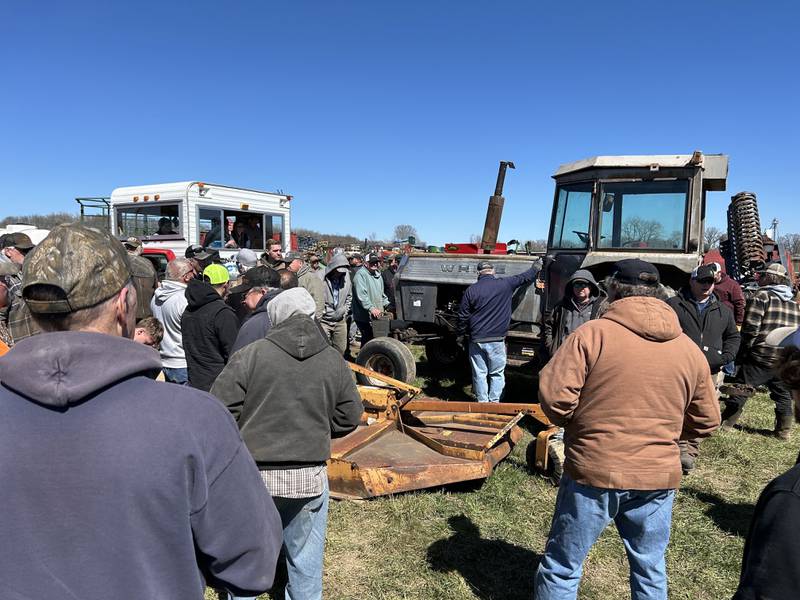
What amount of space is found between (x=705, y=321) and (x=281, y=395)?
3.74m

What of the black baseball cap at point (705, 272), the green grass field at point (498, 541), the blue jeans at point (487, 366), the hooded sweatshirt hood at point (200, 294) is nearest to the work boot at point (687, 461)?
the green grass field at point (498, 541)

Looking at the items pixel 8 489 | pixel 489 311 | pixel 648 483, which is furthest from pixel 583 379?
pixel 489 311

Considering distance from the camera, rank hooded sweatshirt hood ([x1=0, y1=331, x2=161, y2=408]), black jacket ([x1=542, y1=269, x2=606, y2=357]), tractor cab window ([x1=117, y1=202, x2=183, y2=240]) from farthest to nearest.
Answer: tractor cab window ([x1=117, y1=202, x2=183, y2=240]) < black jacket ([x1=542, y1=269, x2=606, y2=357]) < hooded sweatshirt hood ([x1=0, y1=331, x2=161, y2=408])

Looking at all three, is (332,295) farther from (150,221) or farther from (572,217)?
(150,221)

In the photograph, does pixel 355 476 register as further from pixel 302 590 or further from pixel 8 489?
pixel 8 489

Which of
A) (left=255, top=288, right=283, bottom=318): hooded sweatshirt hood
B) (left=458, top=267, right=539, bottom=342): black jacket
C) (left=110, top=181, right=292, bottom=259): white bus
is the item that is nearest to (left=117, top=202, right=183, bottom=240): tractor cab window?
(left=110, top=181, right=292, bottom=259): white bus

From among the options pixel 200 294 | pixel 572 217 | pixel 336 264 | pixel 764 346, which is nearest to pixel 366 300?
pixel 336 264

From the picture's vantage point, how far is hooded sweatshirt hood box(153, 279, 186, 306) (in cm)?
408

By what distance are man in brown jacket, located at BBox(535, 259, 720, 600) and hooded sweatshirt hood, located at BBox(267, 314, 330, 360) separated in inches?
38.5

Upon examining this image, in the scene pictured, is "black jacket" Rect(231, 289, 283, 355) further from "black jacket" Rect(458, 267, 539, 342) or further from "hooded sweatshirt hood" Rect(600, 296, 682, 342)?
"black jacket" Rect(458, 267, 539, 342)

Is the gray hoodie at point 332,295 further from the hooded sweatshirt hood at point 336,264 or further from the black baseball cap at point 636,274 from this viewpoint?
the black baseball cap at point 636,274

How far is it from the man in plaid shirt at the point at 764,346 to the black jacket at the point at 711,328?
0.93 meters

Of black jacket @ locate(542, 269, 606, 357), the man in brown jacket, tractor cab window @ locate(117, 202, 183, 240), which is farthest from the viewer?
tractor cab window @ locate(117, 202, 183, 240)

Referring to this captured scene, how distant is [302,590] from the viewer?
88.6 inches
